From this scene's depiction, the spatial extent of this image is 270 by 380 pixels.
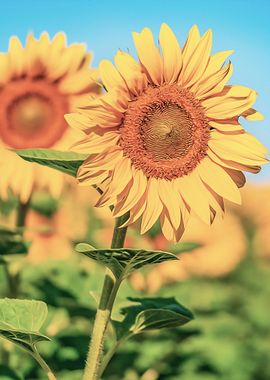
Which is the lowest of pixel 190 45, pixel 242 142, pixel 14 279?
pixel 14 279

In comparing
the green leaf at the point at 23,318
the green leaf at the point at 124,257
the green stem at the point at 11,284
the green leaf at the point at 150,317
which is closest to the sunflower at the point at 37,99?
the green stem at the point at 11,284

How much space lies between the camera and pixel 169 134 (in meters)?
2.38

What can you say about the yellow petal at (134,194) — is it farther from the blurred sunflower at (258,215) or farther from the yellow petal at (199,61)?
the blurred sunflower at (258,215)

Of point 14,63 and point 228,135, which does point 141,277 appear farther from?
point 228,135

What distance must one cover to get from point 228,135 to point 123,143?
0.92 ft

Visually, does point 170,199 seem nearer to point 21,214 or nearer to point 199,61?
point 199,61

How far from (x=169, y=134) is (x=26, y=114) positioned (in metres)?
1.99

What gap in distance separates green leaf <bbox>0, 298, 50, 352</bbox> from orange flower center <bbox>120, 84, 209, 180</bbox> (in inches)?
19.0

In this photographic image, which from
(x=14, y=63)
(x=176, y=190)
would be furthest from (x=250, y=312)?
(x=176, y=190)

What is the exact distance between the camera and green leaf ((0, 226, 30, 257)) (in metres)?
3.32

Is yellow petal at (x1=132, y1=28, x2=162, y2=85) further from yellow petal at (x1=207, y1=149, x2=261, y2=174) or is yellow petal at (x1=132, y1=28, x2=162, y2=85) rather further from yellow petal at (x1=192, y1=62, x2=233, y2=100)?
A: yellow petal at (x1=207, y1=149, x2=261, y2=174)

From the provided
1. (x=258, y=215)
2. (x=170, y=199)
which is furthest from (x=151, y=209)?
(x=258, y=215)

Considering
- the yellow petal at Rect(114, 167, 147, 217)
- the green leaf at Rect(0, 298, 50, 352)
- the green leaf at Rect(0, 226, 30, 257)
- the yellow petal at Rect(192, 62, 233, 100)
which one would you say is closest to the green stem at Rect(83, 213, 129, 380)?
the yellow petal at Rect(114, 167, 147, 217)

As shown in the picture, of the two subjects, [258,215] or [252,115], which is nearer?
[252,115]
